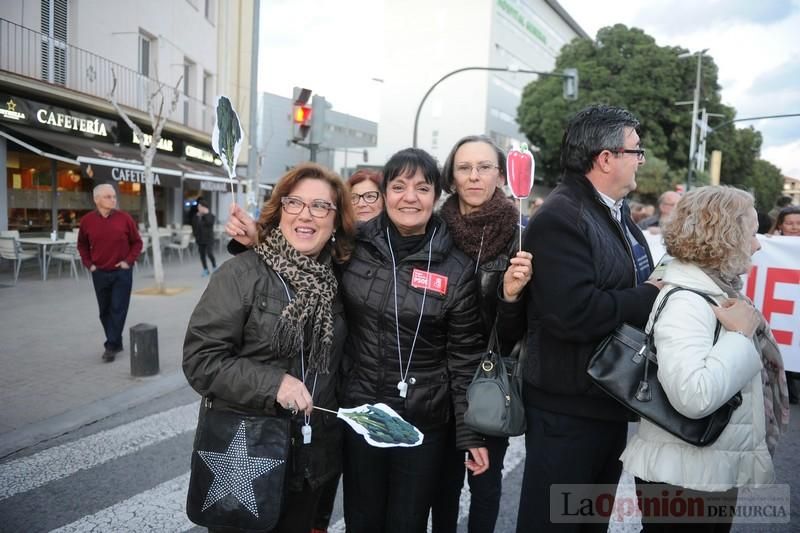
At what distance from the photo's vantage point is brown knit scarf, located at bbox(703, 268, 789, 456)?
2080 millimetres

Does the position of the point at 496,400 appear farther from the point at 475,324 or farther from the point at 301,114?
the point at 301,114

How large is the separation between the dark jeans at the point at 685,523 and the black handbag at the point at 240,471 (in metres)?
1.45

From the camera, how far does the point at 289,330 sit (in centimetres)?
205

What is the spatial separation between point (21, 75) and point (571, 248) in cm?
1402

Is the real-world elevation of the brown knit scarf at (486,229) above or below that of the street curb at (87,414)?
above

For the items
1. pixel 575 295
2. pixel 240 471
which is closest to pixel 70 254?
pixel 240 471

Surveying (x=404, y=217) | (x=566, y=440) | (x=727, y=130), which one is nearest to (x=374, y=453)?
(x=566, y=440)

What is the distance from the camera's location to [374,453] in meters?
2.38

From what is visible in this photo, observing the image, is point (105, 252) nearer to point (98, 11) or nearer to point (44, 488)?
point (44, 488)

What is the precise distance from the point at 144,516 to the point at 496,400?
7.67 ft

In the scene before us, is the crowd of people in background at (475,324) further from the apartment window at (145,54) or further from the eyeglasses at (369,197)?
the apartment window at (145,54)

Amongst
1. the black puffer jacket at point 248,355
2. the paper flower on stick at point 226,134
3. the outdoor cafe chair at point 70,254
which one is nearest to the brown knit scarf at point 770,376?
the black puffer jacket at point 248,355

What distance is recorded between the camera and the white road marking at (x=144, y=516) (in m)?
3.10

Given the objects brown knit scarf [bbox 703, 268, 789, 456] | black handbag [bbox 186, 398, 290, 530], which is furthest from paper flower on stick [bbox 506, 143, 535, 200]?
black handbag [bbox 186, 398, 290, 530]
